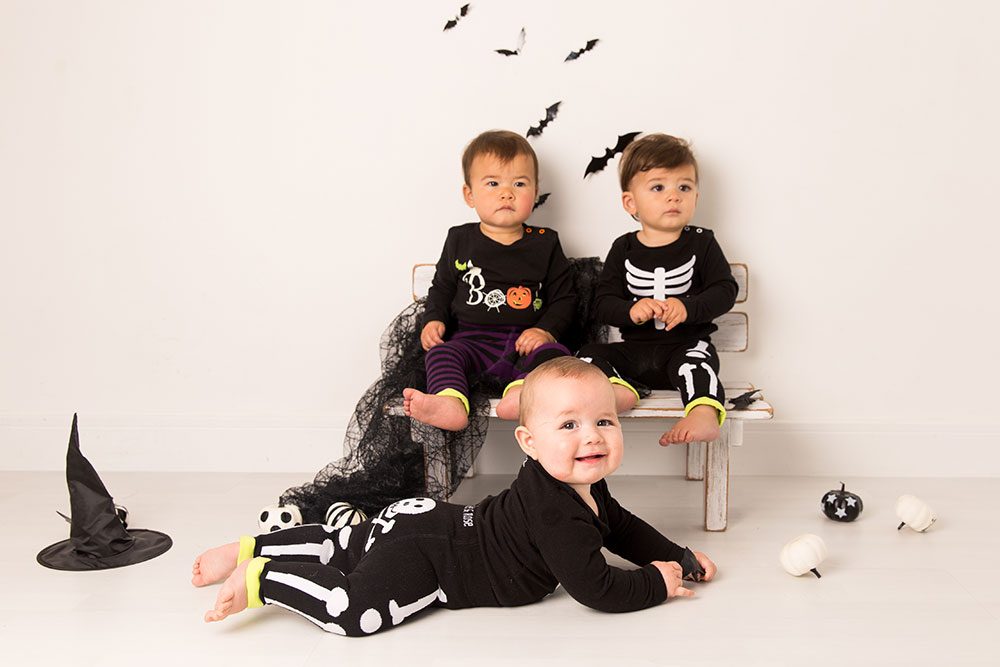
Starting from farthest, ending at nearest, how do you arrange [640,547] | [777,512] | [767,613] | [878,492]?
1. [878,492]
2. [777,512]
3. [640,547]
4. [767,613]

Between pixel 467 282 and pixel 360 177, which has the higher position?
pixel 360 177

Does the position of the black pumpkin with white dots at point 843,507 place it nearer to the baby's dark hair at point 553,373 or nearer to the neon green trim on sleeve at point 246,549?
the baby's dark hair at point 553,373

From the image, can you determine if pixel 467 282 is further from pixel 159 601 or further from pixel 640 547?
pixel 159 601

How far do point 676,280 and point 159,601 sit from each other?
1401 mm

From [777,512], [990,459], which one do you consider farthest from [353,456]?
[990,459]

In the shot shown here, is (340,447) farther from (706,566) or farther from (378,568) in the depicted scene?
(706,566)

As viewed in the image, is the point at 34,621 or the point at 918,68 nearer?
the point at 34,621

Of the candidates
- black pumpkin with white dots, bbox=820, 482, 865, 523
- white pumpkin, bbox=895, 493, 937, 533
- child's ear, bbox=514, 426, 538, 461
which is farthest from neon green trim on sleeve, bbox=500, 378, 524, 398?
white pumpkin, bbox=895, 493, 937, 533

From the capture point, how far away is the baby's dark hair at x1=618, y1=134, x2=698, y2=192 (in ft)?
7.27

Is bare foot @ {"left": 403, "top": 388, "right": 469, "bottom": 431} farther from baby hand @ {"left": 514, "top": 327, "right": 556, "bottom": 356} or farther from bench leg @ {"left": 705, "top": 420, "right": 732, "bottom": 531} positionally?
bench leg @ {"left": 705, "top": 420, "right": 732, "bottom": 531}

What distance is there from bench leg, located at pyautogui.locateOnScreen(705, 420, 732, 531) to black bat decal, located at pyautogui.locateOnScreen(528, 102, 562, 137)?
95 cm

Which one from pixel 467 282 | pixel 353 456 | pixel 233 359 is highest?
pixel 467 282

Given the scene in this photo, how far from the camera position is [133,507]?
7.46ft

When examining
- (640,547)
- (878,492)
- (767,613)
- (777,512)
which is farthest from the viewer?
(878,492)
